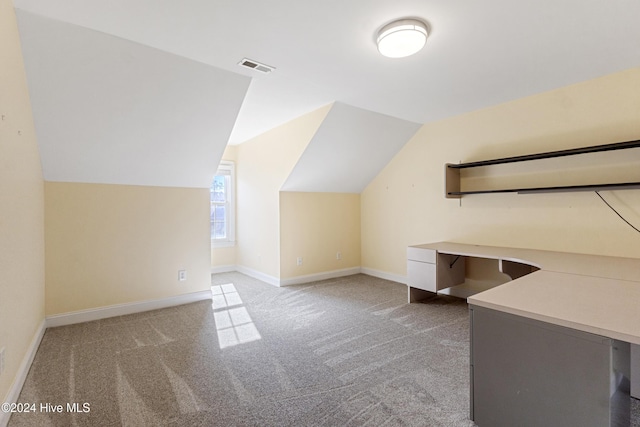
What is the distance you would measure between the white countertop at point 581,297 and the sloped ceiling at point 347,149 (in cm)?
251

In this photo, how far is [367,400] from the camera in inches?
75.6

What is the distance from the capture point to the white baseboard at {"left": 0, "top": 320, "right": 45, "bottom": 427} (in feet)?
5.65

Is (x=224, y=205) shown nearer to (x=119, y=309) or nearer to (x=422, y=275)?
(x=119, y=309)

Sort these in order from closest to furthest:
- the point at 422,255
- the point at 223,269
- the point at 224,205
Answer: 1. the point at 422,255
2. the point at 223,269
3. the point at 224,205

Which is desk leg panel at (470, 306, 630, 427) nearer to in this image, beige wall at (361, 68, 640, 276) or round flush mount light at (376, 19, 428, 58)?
round flush mount light at (376, 19, 428, 58)

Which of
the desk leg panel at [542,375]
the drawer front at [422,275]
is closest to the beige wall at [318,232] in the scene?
the drawer front at [422,275]

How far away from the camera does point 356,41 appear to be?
2238mm

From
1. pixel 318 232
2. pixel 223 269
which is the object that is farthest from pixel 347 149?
pixel 223 269

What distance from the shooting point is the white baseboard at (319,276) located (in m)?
4.75

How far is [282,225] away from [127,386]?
9.54 feet

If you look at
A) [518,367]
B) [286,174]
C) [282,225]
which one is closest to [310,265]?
[282,225]

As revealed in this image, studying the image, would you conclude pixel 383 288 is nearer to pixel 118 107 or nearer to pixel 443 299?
pixel 443 299

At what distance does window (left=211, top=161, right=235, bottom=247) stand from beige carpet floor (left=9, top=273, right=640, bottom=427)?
2390 millimetres

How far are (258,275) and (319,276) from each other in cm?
106
